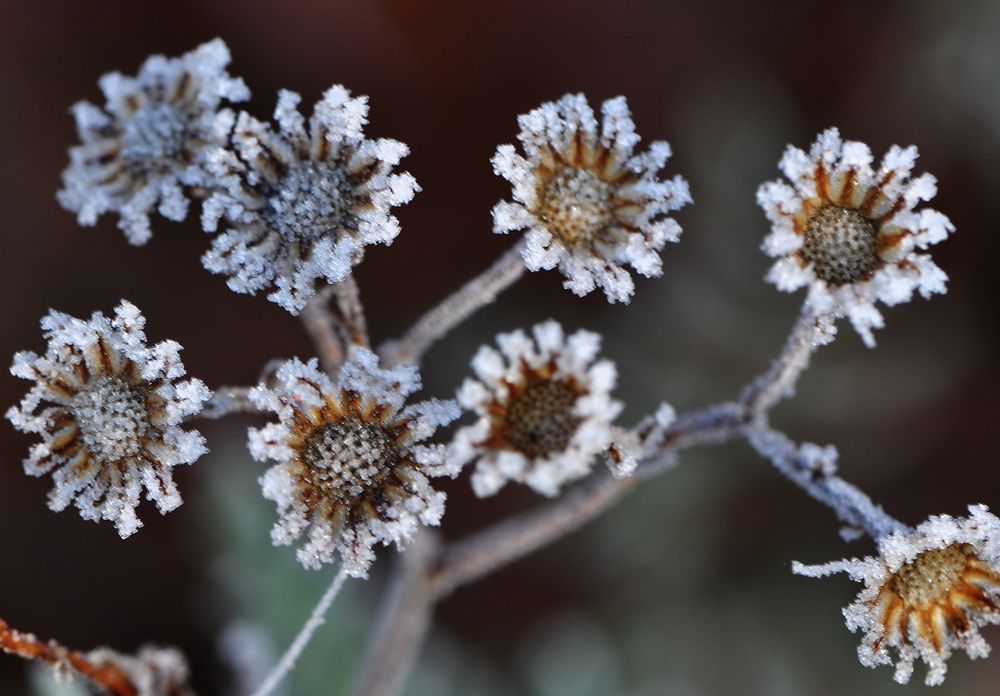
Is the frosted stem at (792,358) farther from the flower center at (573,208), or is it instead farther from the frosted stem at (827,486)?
the flower center at (573,208)

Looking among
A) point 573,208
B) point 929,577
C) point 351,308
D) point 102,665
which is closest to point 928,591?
point 929,577

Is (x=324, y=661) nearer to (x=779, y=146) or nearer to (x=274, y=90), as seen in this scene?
(x=274, y=90)

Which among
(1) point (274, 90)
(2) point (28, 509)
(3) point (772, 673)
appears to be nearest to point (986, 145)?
(3) point (772, 673)

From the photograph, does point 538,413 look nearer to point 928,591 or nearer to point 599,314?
point 928,591

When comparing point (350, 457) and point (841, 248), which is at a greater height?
point (841, 248)

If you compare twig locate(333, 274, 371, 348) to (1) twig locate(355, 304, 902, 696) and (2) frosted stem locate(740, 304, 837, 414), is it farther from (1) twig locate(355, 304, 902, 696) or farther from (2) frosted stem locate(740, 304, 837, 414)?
(2) frosted stem locate(740, 304, 837, 414)

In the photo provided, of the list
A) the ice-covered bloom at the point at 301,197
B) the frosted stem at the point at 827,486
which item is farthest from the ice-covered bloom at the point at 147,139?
the frosted stem at the point at 827,486
